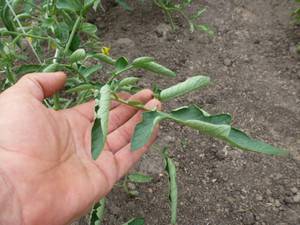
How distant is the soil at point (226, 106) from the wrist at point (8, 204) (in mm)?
508

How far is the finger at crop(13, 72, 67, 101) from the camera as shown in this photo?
4.21 feet

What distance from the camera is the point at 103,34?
7.69ft

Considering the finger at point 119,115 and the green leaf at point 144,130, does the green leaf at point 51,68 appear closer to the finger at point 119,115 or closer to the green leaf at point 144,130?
the finger at point 119,115

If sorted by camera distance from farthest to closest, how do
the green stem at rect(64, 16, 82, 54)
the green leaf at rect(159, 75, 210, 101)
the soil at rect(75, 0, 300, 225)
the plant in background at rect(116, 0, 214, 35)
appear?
the plant in background at rect(116, 0, 214, 35) < the soil at rect(75, 0, 300, 225) < the green stem at rect(64, 16, 82, 54) < the green leaf at rect(159, 75, 210, 101)

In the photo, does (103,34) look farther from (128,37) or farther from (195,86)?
(195,86)

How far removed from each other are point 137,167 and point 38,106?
24.2 inches

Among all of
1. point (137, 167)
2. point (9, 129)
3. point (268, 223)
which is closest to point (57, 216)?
point (9, 129)

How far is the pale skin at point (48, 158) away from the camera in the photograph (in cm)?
122

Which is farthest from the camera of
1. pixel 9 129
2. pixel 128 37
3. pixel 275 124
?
pixel 128 37

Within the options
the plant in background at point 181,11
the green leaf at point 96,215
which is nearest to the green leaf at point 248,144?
the green leaf at point 96,215

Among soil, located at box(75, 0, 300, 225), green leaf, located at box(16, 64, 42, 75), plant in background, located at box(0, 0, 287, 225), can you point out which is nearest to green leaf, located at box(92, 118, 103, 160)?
plant in background, located at box(0, 0, 287, 225)

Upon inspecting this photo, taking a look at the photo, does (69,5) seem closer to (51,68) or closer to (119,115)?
(51,68)

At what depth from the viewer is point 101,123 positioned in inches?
40.0

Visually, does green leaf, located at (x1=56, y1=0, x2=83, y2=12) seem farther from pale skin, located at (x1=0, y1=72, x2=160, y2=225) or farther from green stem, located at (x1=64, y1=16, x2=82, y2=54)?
pale skin, located at (x1=0, y1=72, x2=160, y2=225)
